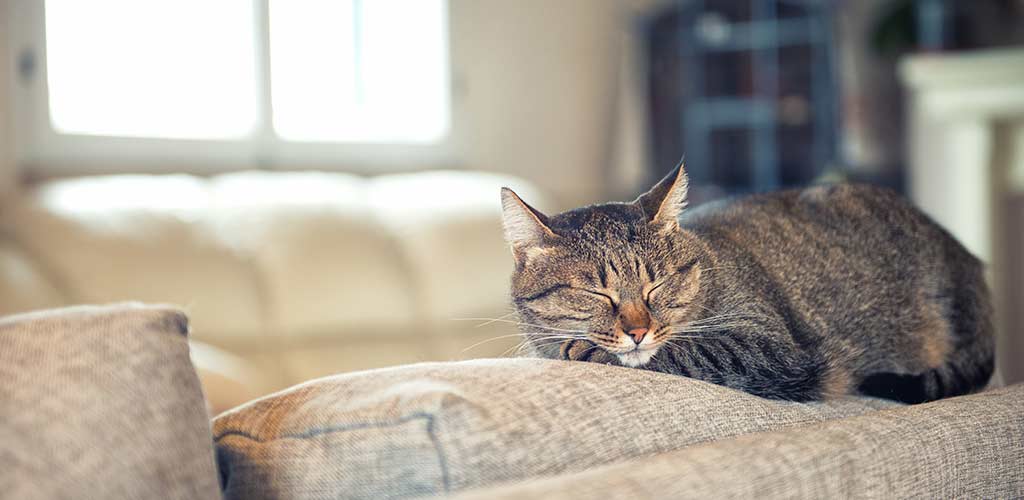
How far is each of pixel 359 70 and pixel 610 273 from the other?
3.14 m

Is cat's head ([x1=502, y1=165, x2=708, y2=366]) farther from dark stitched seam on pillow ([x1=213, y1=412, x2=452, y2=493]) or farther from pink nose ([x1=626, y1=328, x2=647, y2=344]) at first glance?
dark stitched seam on pillow ([x1=213, y1=412, x2=452, y2=493])

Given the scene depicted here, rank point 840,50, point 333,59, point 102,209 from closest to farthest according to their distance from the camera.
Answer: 1. point 102,209
2. point 333,59
3. point 840,50

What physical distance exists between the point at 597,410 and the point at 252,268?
2008mm

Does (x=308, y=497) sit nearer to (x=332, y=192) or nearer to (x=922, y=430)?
(x=922, y=430)

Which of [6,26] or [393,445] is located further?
[6,26]

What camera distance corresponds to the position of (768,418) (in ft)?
3.10

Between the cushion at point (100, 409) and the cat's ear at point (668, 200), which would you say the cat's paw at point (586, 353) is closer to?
the cat's ear at point (668, 200)

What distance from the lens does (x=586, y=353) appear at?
45.7 inches

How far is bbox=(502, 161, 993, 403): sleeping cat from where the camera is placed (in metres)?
1.15

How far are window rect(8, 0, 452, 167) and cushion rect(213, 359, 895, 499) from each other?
268 cm

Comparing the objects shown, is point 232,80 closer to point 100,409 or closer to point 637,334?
point 637,334

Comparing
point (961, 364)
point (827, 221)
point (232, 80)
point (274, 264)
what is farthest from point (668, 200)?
point (232, 80)

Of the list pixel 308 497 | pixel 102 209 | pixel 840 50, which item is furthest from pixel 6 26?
pixel 840 50

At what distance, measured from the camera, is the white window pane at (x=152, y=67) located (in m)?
3.25
